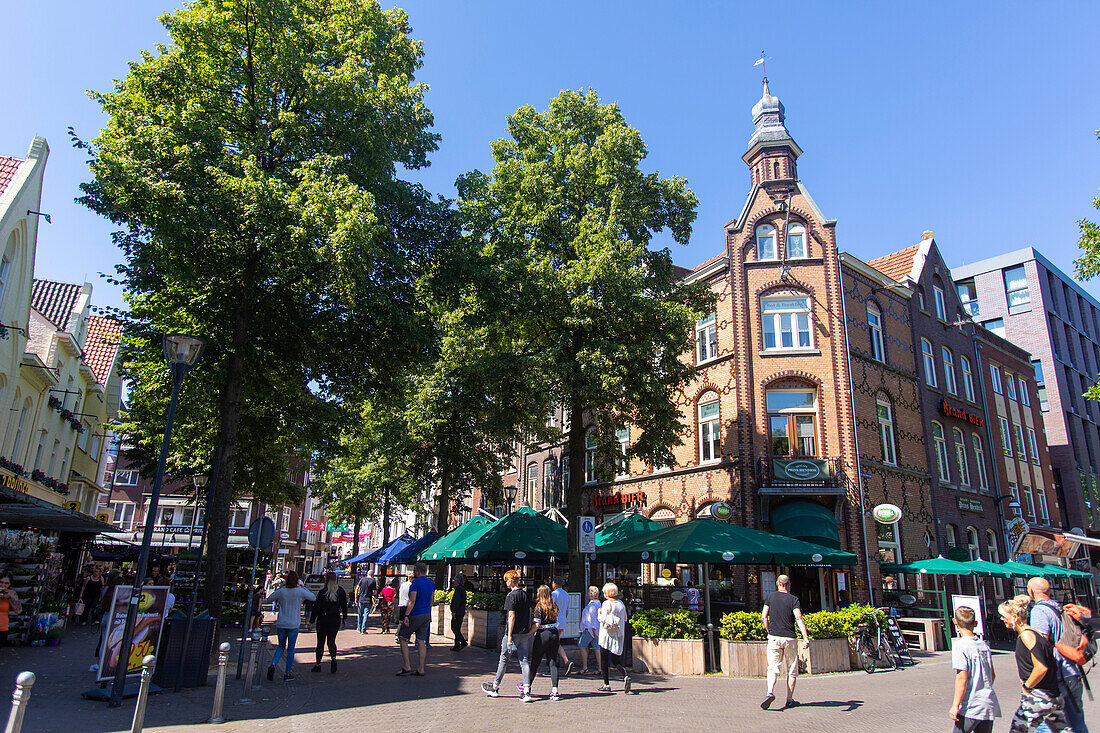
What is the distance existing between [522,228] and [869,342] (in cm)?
1485

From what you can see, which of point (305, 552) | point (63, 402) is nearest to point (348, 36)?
point (63, 402)

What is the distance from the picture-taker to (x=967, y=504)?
2673cm

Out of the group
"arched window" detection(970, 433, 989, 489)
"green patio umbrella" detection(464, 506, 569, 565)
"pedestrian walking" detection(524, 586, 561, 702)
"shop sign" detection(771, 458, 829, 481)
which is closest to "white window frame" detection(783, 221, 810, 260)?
"shop sign" detection(771, 458, 829, 481)

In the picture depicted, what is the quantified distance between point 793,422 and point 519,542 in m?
10.8

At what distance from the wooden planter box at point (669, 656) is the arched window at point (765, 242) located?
15.5 m

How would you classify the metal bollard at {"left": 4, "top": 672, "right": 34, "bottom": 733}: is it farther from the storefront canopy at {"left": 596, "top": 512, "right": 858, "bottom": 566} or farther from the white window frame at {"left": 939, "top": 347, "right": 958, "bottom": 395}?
the white window frame at {"left": 939, "top": 347, "right": 958, "bottom": 395}

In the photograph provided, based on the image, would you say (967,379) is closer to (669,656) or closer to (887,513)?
(887,513)

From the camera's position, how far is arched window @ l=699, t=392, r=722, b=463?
925 inches

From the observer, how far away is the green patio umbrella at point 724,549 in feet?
45.5

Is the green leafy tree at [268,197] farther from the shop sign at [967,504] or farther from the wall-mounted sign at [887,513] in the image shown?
the shop sign at [967,504]

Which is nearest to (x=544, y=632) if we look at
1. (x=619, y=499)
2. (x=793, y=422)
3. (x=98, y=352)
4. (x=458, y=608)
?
(x=458, y=608)

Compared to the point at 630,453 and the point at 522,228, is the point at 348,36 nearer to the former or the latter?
the point at 522,228

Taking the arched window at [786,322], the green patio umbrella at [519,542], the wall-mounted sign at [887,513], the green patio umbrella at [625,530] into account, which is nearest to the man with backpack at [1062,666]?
the green patio umbrella at [519,542]

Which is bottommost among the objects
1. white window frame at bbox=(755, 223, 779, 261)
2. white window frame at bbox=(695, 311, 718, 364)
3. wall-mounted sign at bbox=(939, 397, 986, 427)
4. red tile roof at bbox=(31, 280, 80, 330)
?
wall-mounted sign at bbox=(939, 397, 986, 427)
